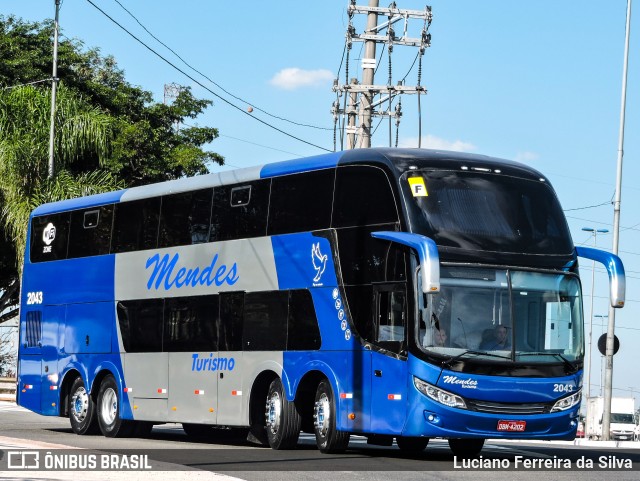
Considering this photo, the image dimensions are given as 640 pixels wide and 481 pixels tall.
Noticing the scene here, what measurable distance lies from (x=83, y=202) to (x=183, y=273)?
405 cm

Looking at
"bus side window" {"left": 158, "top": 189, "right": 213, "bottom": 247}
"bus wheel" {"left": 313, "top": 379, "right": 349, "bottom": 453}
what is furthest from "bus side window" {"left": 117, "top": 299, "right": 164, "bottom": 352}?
"bus wheel" {"left": 313, "top": 379, "right": 349, "bottom": 453}

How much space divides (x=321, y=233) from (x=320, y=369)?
190cm

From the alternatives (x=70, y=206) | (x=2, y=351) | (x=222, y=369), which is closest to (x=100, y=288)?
(x=70, y=206)

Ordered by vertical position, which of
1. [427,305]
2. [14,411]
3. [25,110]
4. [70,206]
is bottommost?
[14,411]

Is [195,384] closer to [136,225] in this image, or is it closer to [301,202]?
[136,225]

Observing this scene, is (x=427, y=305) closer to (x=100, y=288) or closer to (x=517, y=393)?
(x=517, y=393)

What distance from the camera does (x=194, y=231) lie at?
22.8 m

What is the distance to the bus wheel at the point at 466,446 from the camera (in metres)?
20.5

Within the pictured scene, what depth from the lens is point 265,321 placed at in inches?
826

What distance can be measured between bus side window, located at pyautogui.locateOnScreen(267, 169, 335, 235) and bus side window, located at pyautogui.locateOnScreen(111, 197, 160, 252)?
348cm

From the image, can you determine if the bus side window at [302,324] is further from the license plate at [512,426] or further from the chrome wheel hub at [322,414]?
the license plate at [512,426]

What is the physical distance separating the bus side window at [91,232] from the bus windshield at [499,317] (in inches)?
349

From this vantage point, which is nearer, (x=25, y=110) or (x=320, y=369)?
(x=320, y=369)

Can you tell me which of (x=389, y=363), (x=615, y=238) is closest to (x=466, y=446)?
(x=389, y=363)
